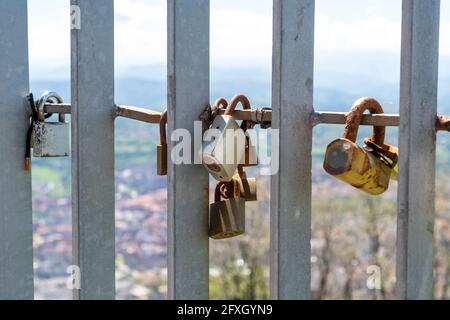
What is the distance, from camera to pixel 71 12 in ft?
4.67

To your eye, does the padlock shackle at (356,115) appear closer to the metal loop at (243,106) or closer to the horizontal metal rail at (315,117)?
the horizontal metal rail at (315,117)

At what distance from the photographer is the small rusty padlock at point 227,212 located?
118 cm

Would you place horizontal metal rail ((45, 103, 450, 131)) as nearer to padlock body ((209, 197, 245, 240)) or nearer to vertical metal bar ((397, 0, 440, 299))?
vertical metal bar ((397, 0, 440, 299))

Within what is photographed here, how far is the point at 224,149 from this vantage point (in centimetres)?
112

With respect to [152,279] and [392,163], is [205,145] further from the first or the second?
[152,279]

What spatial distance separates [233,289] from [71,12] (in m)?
11.6

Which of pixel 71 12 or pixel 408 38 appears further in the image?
pixel 71 12

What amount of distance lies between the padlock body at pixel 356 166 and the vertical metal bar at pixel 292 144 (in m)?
0.07

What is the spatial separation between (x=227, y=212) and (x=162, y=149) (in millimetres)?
196

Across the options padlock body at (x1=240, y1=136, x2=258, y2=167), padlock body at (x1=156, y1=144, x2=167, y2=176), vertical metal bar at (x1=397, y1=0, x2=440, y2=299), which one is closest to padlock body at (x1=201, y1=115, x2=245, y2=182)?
padlock body at (x1=240, y1=136, x2=258, y2=167)

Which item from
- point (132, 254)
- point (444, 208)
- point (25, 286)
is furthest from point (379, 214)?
point (25, 286)

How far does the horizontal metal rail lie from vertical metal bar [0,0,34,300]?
1.07ft

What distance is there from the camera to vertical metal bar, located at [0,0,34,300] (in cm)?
161

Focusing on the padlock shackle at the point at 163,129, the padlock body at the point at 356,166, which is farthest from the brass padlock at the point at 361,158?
the padlock shackle at the point at 163,129
